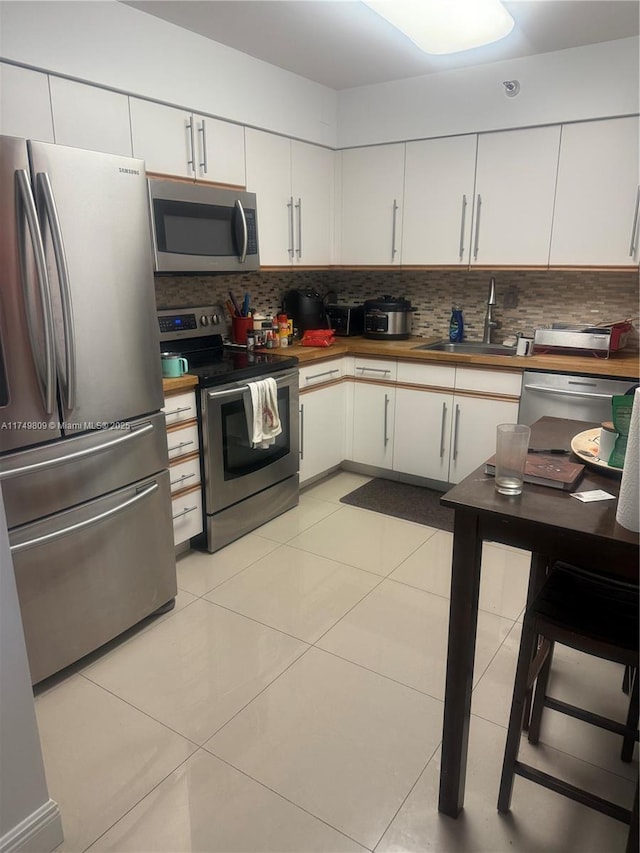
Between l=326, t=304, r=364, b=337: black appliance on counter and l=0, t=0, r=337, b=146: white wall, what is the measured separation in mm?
1073

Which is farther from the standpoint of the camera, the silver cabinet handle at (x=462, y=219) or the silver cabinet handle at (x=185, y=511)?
the silver cabinet handle at (x=462, y=219)

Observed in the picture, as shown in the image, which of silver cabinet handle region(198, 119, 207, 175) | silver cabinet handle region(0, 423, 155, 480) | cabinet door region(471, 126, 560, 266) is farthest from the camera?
cabinet door region(471, 126, 560, 266)

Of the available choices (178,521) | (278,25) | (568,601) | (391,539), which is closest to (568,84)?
(278,25)

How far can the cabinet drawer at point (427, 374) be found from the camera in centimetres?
338

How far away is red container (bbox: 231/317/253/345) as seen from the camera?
341 cm

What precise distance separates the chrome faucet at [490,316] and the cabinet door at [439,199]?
319 millimetres

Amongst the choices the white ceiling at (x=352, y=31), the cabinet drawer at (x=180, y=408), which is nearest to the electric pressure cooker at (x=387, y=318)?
the white ceiling at (x=352, y=31)

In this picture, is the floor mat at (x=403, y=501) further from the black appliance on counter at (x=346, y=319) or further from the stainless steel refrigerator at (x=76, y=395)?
the stainless steel refrigerator at (x=76, y=395)

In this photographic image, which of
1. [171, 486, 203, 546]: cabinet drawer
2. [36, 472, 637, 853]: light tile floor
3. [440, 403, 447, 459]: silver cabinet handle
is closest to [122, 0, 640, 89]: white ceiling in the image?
A: [440, 403, 447, 459]: silver cabinet handle

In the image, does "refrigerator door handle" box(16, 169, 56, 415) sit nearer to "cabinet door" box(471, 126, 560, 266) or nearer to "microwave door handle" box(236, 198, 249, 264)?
"microwave door handle" box(236, 198, 249, 264)

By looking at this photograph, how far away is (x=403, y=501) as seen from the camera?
3521 millimetres

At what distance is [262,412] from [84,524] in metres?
1.17

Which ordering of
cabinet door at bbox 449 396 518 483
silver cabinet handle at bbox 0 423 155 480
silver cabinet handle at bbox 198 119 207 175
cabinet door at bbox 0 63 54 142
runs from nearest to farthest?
silver cabinet handle at bbox 0 423 155 480 → cabinet door at bbox 0 63 54 142 → silver cabinet handle at bbox 198 119 207 175 → cabinet door at bbox 449 396 518 483

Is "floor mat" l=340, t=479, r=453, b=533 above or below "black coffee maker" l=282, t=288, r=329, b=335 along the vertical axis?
below
